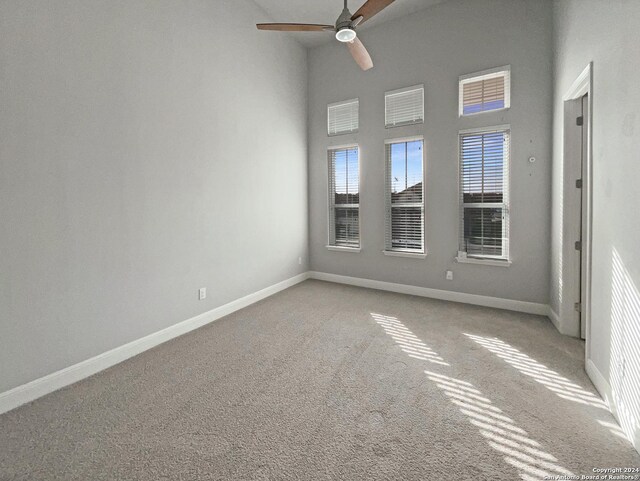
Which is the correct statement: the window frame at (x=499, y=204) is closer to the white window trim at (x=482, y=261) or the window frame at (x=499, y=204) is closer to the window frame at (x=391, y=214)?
the white window trim at (x=482, y=261)

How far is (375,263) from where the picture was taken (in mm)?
4762

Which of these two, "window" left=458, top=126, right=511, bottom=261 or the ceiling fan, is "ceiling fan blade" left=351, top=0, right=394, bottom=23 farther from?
"window" left=458, top=126, right=511, bottom=261

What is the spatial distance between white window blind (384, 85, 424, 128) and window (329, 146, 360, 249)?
2.35 feet

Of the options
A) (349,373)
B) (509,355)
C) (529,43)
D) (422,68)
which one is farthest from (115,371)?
(529,43)

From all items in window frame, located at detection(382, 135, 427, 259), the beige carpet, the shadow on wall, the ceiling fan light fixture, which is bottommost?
the beige carpet

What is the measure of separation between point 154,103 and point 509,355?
3939 millimetres

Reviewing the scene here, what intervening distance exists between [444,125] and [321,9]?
228 centimetres

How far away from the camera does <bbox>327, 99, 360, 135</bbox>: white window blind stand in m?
4.79

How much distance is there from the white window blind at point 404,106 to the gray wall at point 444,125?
10cm

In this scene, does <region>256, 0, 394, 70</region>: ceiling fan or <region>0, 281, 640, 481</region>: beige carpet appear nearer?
<region>0, 281, 640, 481</region>: beige carpet

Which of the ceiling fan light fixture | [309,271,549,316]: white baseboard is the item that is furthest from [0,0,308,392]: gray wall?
the ceiling fan light fixture

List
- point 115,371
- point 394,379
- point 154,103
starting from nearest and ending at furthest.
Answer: point 394,379 < point 115,371 < point 154,103

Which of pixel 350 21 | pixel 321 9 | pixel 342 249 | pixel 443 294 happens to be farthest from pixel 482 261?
pixel 321 9

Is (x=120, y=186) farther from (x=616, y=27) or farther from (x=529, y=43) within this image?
(x=529, y=43)
